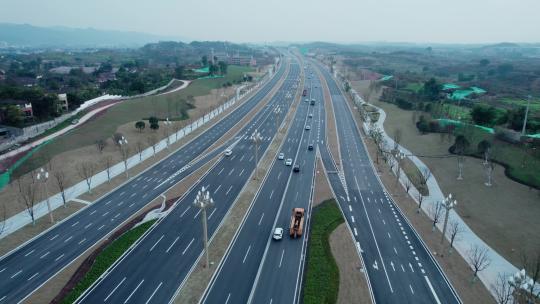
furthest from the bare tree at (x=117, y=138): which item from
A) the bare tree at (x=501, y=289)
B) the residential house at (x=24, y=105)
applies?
the bare tree at (x=501, y=289)

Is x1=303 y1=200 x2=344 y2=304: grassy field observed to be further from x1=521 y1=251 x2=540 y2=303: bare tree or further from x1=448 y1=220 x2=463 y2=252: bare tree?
x1=521 y1=251 x2=540 y2=303: bare tree

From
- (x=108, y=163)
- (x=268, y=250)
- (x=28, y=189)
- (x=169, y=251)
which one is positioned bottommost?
(x=169, y=251)

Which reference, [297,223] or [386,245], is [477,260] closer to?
[386,245]

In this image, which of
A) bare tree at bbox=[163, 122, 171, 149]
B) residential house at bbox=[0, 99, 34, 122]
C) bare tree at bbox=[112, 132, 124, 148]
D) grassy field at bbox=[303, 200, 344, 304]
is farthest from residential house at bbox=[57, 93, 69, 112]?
grassy field at bbox=[303, 200, 344, 304]

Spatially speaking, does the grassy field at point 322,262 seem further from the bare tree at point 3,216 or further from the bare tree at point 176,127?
the bare tree at point 176,127

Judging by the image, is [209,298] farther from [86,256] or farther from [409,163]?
[409,163]

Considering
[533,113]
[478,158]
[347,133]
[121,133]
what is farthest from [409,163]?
[121,133]

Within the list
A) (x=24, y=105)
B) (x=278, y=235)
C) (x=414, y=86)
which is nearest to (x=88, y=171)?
(x=278, y=235)

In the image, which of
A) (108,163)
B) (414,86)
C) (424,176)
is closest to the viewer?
(424,176)
